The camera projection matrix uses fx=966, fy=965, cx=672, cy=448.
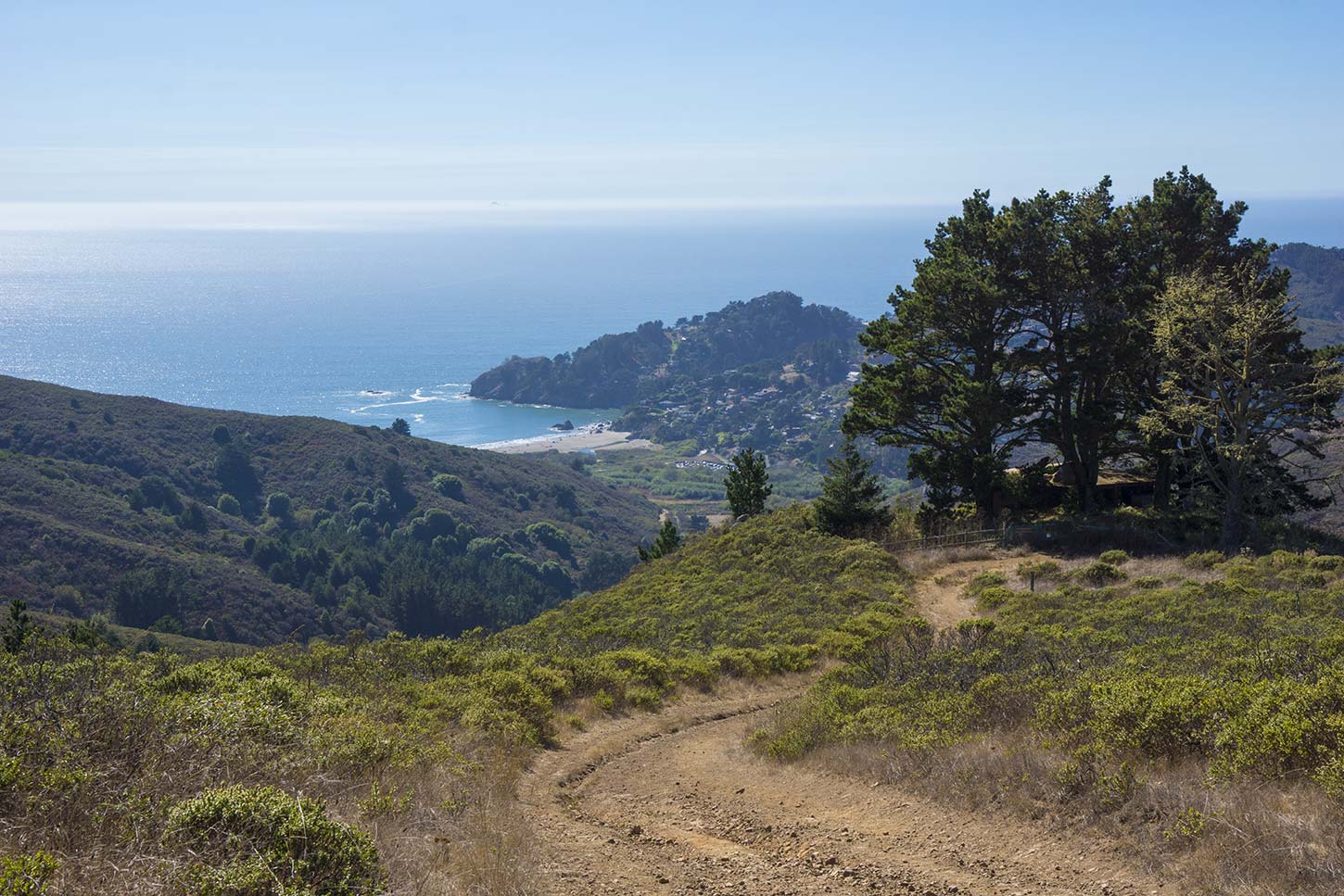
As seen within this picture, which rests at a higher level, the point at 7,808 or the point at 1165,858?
the point at 7,808

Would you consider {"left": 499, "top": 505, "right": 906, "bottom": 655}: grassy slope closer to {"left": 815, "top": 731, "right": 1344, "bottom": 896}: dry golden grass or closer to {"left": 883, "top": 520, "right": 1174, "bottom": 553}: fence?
{"left": 883, "top": 520, "right": 1174, "bottom": 553}: fence

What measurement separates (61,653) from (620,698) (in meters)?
6.18

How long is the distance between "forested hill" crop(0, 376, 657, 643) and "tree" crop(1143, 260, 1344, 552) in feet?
170

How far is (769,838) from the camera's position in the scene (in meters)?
7.15

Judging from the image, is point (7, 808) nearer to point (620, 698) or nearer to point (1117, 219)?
point (620, 698)

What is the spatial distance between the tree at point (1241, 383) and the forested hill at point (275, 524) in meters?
51.8

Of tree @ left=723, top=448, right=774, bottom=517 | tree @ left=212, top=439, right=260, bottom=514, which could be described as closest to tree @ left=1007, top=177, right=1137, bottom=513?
tree @ left=723, top=448, right=774, bottom=517

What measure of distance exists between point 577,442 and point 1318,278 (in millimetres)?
141350

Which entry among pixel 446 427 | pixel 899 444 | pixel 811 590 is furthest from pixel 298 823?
pixel 446 427

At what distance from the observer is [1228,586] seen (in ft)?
44.9

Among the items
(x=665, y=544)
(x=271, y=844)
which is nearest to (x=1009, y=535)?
(x=665, y=544)

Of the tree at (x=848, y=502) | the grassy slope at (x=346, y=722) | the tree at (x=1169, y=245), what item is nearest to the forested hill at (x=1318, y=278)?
the tree at (x=1169, y=245)

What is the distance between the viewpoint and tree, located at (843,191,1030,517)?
23.4 m

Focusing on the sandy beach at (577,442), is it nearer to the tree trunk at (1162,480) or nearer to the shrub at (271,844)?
the tree trunk at (1162,480)
